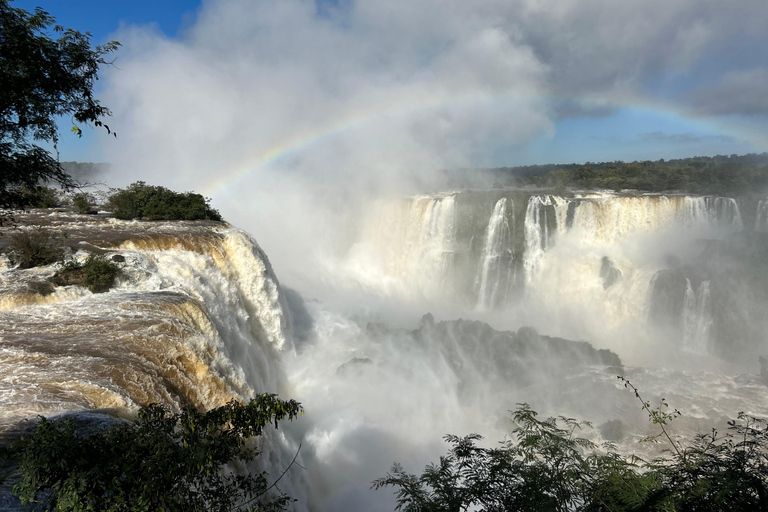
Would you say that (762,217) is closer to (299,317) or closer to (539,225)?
(539,225)

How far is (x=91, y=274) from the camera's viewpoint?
8.69 meters

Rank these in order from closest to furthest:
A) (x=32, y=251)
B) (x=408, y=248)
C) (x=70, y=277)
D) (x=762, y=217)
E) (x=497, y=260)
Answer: (x=70, y=277)
(x=32, y=251)
(x=762, y=217)
(x=497, y=260)
(x=408, y=248)

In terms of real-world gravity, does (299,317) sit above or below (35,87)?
below

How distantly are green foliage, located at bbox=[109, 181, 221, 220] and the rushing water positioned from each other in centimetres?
90

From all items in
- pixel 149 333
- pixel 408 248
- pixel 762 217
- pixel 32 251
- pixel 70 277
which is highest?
pixel 32 251

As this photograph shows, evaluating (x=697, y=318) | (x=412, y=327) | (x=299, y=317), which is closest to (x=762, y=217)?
(x=697, y=318)

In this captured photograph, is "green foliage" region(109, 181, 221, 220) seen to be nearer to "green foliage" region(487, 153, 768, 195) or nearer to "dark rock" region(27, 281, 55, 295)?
"dark rock" region(27, 281, 55, 295)

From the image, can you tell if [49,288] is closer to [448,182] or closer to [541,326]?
[541,326]

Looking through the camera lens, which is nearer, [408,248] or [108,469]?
[108,469]

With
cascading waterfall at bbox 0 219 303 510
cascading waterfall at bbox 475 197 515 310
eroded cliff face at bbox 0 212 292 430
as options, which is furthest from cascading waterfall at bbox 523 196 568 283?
cascading waterfall at bbox 0 219 303 510

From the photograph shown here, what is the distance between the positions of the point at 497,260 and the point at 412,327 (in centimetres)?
750

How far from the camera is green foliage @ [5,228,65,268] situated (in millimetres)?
9281

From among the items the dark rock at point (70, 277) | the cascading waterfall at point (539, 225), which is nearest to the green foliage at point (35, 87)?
the dark rock at point (70, 277)

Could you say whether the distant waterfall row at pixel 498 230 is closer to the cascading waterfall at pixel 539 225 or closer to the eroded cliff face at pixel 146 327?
the cascading waterfall at pixel 539 225
